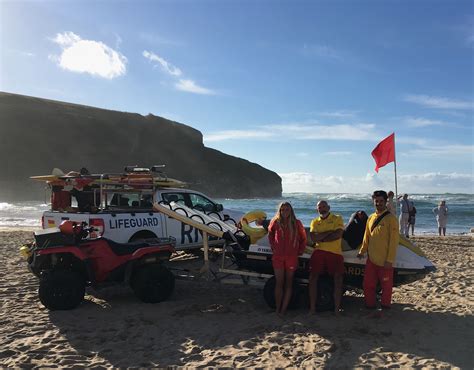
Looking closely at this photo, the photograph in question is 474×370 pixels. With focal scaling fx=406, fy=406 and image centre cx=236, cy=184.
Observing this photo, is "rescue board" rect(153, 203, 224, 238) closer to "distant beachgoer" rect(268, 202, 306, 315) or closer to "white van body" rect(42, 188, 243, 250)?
"distant beachgoer" rect(268, 202, 306, 315)

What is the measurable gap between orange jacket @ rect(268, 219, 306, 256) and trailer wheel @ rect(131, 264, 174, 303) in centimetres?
186

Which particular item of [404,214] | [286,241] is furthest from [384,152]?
[286,241]

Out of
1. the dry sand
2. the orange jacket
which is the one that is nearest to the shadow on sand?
the dry sand

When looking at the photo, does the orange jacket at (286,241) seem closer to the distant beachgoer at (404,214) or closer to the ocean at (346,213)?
the ocean at (346,213)

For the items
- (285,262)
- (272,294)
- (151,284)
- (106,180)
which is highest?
(106,180)

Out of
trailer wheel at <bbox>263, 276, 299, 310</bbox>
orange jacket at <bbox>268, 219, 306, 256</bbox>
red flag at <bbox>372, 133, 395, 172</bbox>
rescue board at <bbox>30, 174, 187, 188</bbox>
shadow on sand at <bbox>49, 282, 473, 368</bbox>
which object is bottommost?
shadow on sand at <bbox>49, 282, 473, 368</bbox>

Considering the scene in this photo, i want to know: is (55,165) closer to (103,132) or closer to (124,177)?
(103,132)

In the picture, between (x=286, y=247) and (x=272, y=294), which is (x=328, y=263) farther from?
(x=272, y=294)

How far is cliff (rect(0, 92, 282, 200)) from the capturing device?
80312 millimetres

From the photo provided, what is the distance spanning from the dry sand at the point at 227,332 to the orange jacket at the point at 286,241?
90 cm

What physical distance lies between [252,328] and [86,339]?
Result: 1.99m

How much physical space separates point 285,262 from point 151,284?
2.14 m

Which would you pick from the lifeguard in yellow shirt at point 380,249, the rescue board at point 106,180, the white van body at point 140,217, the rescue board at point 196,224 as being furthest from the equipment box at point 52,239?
the lifeguard in yellow shirt at point 380,249

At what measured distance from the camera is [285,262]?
5.48 m
